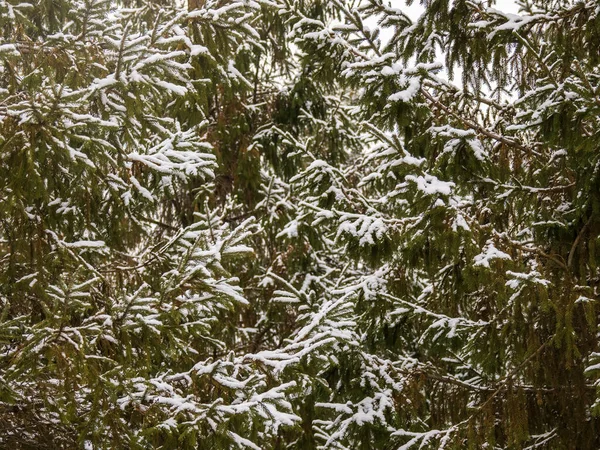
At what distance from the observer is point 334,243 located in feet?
17.4

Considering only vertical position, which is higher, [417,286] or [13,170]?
[13,170]

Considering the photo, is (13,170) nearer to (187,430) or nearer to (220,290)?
(220,290)

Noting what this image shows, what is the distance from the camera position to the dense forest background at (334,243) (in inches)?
154

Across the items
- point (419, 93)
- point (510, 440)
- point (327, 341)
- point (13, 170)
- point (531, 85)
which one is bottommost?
point (510, 440)

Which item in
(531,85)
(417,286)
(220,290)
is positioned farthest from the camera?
(417,286)

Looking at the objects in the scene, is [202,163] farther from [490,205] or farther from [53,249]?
[490,205]

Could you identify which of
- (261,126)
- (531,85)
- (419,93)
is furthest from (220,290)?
(261,126)

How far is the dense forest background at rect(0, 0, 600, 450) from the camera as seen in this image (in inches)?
154

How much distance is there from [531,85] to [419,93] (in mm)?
1485

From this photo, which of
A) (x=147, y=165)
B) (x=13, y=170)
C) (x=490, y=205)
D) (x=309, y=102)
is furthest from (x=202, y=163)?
(x=309, y=102)

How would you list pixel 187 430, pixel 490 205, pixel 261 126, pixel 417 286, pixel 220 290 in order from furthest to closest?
pixel 261 126
pixel 417 286
pixel 490 205
pixel 220 290
pixel 187 430

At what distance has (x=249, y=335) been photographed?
7883 millimetres

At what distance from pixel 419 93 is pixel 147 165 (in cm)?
209

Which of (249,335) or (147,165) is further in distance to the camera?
(249,335)
